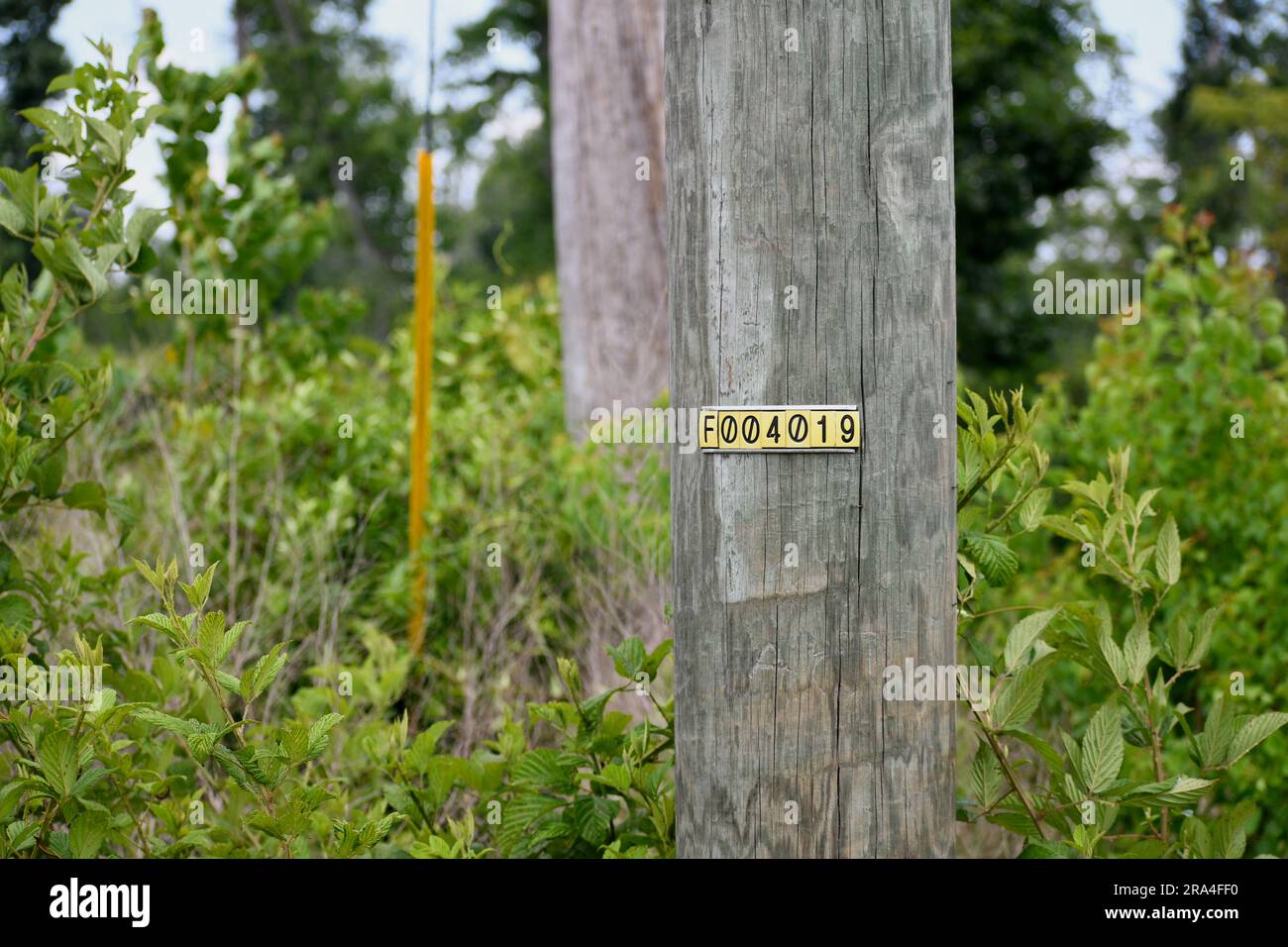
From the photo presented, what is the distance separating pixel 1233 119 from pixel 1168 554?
71.3ft

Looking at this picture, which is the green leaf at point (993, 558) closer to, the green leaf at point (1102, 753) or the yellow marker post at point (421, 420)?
the green leaf at point (1102, 753)

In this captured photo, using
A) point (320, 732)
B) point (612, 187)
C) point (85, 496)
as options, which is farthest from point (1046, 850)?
point (612, 187)

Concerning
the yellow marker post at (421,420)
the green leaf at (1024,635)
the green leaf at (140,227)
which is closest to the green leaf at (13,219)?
the green leaf at (140,227)

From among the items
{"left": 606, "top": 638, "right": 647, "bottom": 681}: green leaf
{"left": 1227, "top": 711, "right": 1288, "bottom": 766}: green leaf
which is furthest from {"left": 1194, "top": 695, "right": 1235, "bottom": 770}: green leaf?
{"left": 606, "top": 638, "right": 647, "bottom": 681}: green leaf

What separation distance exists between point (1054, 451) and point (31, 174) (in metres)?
4.30

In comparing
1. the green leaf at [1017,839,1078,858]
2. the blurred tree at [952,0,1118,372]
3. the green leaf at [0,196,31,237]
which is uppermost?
the blurred tree at [952,0,1118,372]

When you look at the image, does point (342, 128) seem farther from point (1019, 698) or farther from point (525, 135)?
point (1019, 698)

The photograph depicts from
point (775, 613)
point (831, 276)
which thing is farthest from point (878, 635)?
point (831, 276)

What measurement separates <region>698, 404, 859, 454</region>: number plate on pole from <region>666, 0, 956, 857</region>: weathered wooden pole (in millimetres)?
17

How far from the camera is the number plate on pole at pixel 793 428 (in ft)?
6.49

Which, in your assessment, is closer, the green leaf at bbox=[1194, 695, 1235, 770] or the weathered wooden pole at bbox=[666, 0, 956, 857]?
the weathered wooden pole at bbox=[666, 0, 956, 857]

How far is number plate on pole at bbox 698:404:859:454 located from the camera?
77.9 inches

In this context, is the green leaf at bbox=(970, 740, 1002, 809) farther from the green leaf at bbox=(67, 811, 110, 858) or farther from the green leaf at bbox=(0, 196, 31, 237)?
the green leaf at bbox=(0, 196, 31, 237)

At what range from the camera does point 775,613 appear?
199 centimetres
